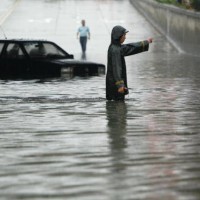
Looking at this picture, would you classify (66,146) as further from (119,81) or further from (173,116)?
(119,81)

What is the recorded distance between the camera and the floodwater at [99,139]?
840 cm

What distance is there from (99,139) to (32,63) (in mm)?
12816

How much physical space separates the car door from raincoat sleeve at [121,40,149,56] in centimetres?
775

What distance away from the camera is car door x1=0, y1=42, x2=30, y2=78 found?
24.6m

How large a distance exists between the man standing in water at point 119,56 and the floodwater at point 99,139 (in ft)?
1.13

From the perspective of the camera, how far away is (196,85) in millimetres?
22859

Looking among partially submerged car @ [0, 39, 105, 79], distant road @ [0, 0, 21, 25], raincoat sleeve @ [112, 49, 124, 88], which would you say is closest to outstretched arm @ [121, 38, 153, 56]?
raincoat sleeve @ [112, 49, 124, 88]

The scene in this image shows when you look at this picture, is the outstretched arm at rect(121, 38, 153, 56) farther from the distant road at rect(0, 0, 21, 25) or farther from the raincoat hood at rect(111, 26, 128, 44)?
the distant road at rect(0, 0, 21, 25)

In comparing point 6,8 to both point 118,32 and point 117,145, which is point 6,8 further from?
point 117,145

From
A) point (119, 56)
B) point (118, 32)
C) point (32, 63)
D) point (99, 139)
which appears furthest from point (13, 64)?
point (99, 139)

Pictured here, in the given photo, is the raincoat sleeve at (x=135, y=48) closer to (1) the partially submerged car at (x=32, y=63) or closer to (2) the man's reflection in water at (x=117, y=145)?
(2) the man's reflection in water at (x=117, y=145)

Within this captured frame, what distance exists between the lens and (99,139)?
1198 centimetres

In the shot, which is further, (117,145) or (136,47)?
(136,47)

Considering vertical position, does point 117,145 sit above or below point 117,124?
above
